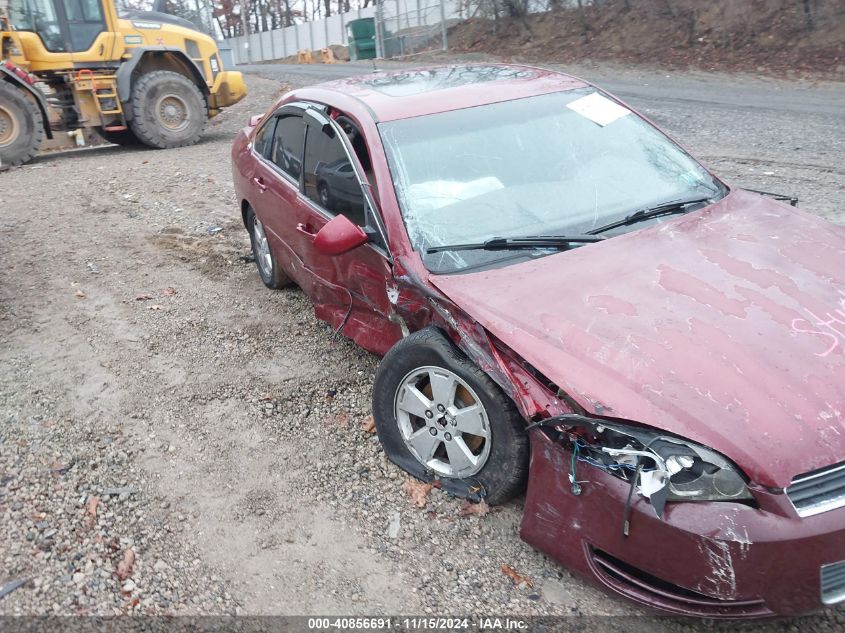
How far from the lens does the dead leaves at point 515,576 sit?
275 centimetres

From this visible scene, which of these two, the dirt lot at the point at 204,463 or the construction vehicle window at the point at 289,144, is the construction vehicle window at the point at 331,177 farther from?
the dirt lot at the point at 204,463

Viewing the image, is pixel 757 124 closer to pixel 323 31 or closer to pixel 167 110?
pixel 167 110

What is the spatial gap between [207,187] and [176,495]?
6.38 meters

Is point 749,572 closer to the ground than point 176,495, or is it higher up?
higher up

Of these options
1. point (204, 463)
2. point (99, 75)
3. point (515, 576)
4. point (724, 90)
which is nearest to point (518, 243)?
point (515, 576)

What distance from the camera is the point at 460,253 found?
3242 mm

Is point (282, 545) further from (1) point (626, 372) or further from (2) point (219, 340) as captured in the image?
(2) point (219, 340)

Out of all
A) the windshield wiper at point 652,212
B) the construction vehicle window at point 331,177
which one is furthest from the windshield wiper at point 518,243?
the construction vehicle window at point 331,177

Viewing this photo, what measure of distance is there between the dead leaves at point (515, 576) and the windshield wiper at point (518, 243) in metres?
1.36

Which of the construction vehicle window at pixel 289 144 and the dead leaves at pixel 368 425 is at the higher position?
the construction vehicle window at pixel 289 144

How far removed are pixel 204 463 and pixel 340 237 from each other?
4.41 ft

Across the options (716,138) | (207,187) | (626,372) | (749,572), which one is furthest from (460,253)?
(716,138)

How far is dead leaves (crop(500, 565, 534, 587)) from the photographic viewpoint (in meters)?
2.75

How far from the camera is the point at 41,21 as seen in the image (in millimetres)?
11125
